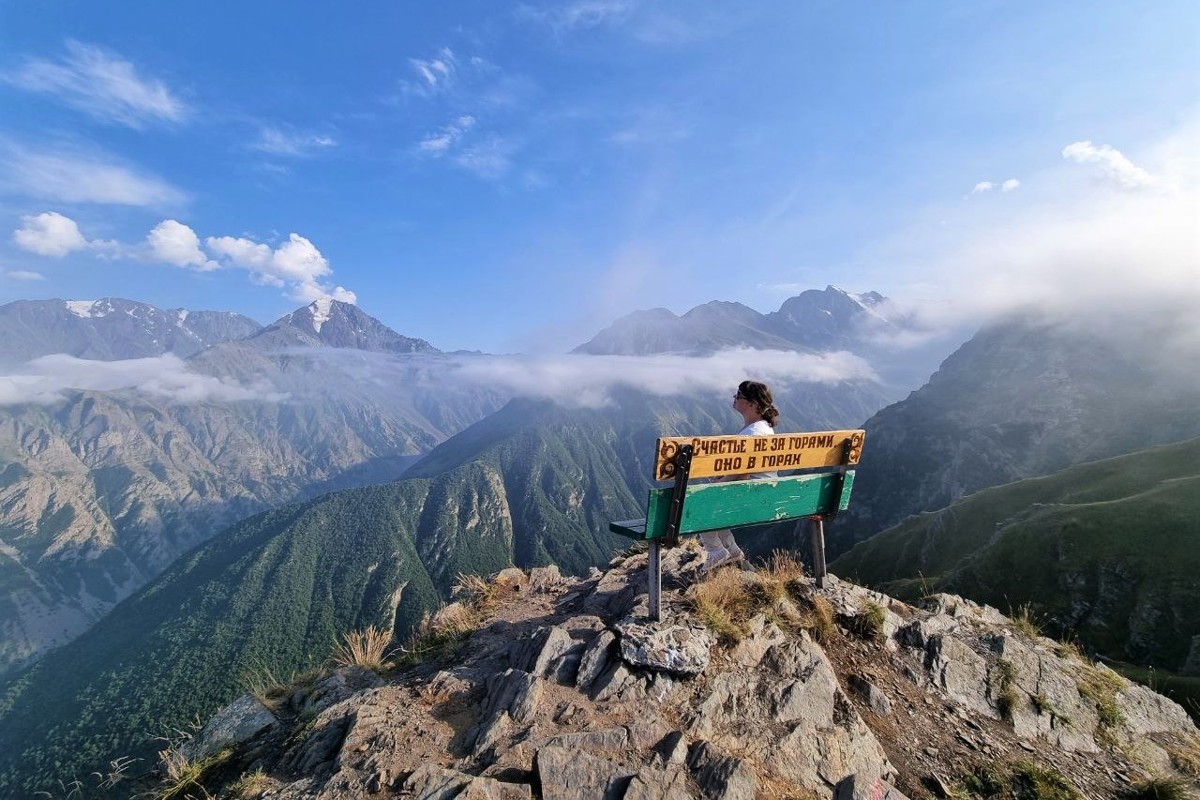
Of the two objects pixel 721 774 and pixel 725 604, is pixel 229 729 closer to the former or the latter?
pixel 721 774

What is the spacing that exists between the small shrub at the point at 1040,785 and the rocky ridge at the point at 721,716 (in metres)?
0.03

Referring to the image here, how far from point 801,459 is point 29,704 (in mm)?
251169

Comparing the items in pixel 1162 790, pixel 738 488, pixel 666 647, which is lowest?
pixel 1162 790

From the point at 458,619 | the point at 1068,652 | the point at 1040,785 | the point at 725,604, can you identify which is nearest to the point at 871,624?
the point at 725,604

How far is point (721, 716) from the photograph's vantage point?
6285mm

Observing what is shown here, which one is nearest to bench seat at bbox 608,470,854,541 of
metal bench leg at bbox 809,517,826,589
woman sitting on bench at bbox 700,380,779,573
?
metal bench leg at bbox 809,517,826,589

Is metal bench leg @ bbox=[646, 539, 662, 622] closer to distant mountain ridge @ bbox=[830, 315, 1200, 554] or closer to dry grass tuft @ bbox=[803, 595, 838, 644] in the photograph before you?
dry grass tuft @ bbox=[803, 595, 838, 644]

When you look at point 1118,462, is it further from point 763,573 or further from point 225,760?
point 225,760

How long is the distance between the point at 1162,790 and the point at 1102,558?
58.7 meters

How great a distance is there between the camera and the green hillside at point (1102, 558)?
42125 mm

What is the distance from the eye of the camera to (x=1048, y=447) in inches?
6230

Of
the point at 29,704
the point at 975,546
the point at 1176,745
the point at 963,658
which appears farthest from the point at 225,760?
the point at 29,704

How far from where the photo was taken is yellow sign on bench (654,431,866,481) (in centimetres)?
736

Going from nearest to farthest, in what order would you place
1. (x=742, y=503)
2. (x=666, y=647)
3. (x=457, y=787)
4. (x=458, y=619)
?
(x=457, y=787) < (x=666, y=647) < (x=742, y=503) < (x=458, y=619)
